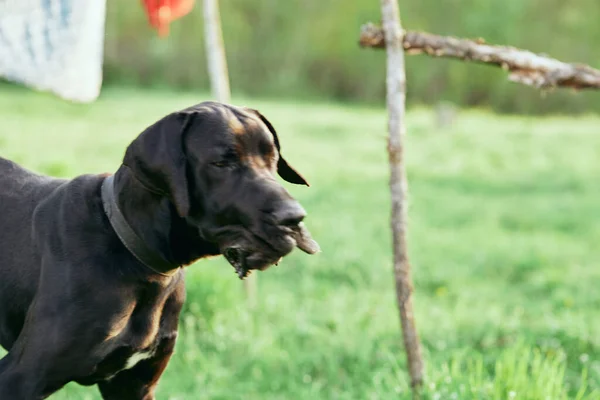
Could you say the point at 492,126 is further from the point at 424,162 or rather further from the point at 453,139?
the point at 424,162

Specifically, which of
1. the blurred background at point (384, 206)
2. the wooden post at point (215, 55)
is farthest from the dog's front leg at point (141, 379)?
the wooden post at point (215, 55)

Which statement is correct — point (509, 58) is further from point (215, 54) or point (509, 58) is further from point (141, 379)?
point (215, 54)

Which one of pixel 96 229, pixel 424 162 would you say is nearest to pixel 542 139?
pixel 424 162

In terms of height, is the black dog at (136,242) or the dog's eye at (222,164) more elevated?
the dog's eye at (222,164)

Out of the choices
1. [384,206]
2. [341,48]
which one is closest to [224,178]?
[384,206]

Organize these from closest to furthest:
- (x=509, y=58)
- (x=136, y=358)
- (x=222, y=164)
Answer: (x=222, y=164) → (x=136, y=358) → (x=509, y=58)

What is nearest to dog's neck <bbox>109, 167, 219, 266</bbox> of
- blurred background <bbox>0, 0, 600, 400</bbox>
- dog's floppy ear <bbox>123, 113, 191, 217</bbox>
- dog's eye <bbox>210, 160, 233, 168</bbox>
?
dog's floppy ear <bbox>123, 113, 191, 217</bbox>

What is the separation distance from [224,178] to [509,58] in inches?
83.2

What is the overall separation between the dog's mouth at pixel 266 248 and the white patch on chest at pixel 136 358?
0.61m

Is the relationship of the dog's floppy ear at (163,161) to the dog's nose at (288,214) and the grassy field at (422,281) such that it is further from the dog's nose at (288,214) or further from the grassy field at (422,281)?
the grassy field at (422,281)

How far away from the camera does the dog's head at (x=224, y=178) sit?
9.21 feet

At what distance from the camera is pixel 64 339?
10.2ft

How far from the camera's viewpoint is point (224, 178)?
2.93 m

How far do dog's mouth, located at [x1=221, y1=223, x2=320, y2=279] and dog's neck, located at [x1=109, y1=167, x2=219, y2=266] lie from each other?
0.75 feet
